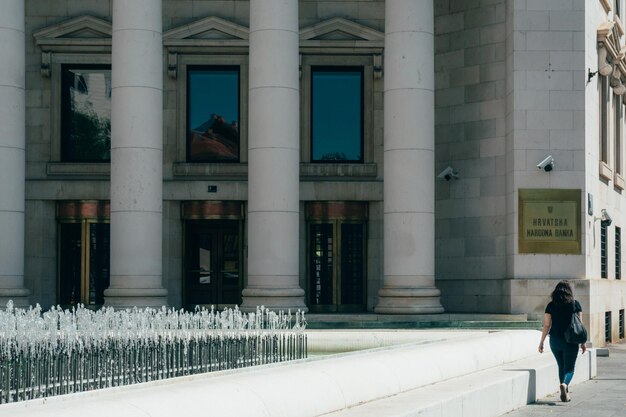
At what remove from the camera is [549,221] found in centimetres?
3312

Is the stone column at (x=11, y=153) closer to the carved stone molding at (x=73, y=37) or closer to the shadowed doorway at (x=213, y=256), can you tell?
the carved stone molding at (x=73, y=37)

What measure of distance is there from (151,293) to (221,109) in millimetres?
8490

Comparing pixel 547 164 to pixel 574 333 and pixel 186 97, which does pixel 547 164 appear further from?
pixel 574 333

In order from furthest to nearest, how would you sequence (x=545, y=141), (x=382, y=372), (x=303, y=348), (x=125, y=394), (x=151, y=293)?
(x=545, y=141), (x=151, y=293), (x=303, y=348), (x=382, y=372), (x=125, y=394)

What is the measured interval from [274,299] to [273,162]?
359cm

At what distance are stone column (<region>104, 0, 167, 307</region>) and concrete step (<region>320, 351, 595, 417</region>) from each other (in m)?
13.2

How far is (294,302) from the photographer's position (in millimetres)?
31328

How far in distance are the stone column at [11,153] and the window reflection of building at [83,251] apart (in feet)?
16.6

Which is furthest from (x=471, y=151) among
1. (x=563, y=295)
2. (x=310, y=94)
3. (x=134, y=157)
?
(x=563, y=295)

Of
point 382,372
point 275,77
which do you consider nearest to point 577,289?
point 275,77

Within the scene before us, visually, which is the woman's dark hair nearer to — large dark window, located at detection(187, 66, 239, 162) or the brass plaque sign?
the brass plaque sign

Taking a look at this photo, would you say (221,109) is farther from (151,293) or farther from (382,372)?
(382,372)

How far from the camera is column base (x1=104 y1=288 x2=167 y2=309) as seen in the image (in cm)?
3102

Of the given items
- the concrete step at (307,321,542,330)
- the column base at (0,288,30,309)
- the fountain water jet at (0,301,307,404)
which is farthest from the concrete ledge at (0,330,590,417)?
the column base at (0,288,30,309)
